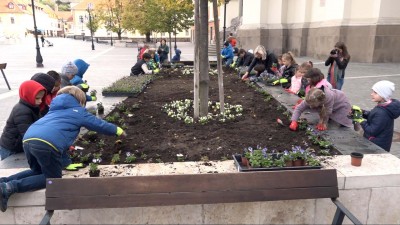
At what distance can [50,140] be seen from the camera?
10.0ft

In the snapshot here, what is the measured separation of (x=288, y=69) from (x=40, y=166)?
6.85 m

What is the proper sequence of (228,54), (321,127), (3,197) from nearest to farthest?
(3,197) → (321,127) → (228,54)

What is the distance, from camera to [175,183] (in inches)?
109

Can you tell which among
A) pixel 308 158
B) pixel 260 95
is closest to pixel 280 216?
pixel 308 158

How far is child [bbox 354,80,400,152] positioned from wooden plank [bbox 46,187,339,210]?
1.74 m

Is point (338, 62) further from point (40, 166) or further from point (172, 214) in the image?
point (40, 166)

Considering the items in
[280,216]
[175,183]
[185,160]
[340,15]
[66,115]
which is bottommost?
[280,216]

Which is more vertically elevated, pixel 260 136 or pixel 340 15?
pixel 340 15

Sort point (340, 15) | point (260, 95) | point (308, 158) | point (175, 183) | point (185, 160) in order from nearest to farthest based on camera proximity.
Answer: point (175, 183), point (308, 158), point (185, 160), point (260, 95), point (340, 15)

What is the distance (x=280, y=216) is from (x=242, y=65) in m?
11.0

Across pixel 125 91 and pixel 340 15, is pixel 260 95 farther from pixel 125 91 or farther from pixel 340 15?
pixel 340 15

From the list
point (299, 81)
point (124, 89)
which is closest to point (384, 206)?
point (299, 81)

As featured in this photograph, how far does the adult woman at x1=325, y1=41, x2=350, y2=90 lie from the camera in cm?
745

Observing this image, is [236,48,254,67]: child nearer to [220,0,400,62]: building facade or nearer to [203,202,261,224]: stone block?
[220,0,400,62]: building facade
